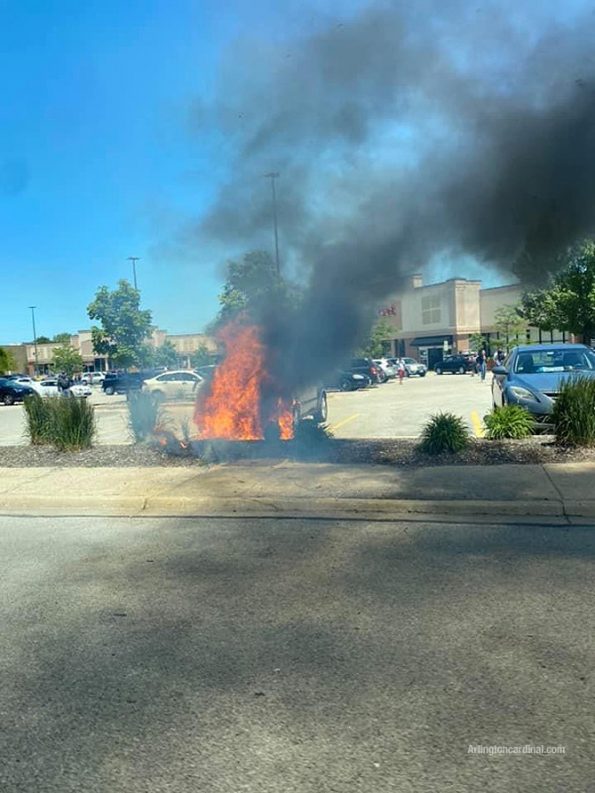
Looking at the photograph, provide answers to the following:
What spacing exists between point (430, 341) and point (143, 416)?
47920 mm

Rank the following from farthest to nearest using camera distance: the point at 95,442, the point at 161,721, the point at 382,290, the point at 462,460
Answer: the point at 95,442
the point at 382,290
the point at 462,460
the point at 161,721

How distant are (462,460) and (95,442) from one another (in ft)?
18.9

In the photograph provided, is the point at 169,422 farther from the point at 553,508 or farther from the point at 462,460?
the point at 553,508

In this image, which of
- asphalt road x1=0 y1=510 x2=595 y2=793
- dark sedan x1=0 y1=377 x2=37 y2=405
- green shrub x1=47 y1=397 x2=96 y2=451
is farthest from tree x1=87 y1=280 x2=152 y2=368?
asphalt road x1=0 y1=510 x2=595 y2=793

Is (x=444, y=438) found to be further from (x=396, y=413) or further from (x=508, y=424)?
(x=396, y=413)

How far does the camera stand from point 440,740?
2.68 meters

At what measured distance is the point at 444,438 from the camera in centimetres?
825

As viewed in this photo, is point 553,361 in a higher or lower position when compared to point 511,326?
lower

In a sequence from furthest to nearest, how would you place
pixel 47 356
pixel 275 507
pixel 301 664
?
1. pixel 47 356
2. pixel 275 507
3. pixel 301 664

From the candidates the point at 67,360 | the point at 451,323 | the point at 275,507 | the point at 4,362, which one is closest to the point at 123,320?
the point at 275,507

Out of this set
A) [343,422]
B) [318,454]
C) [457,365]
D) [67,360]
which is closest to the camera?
[318,454]

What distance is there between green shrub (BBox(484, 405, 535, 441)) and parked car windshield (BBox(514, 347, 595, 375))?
66.6 inches

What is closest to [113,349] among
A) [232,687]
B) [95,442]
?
[95,442]

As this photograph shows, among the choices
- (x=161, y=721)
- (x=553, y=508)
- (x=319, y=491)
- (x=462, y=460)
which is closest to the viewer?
(x=161, y=721)
